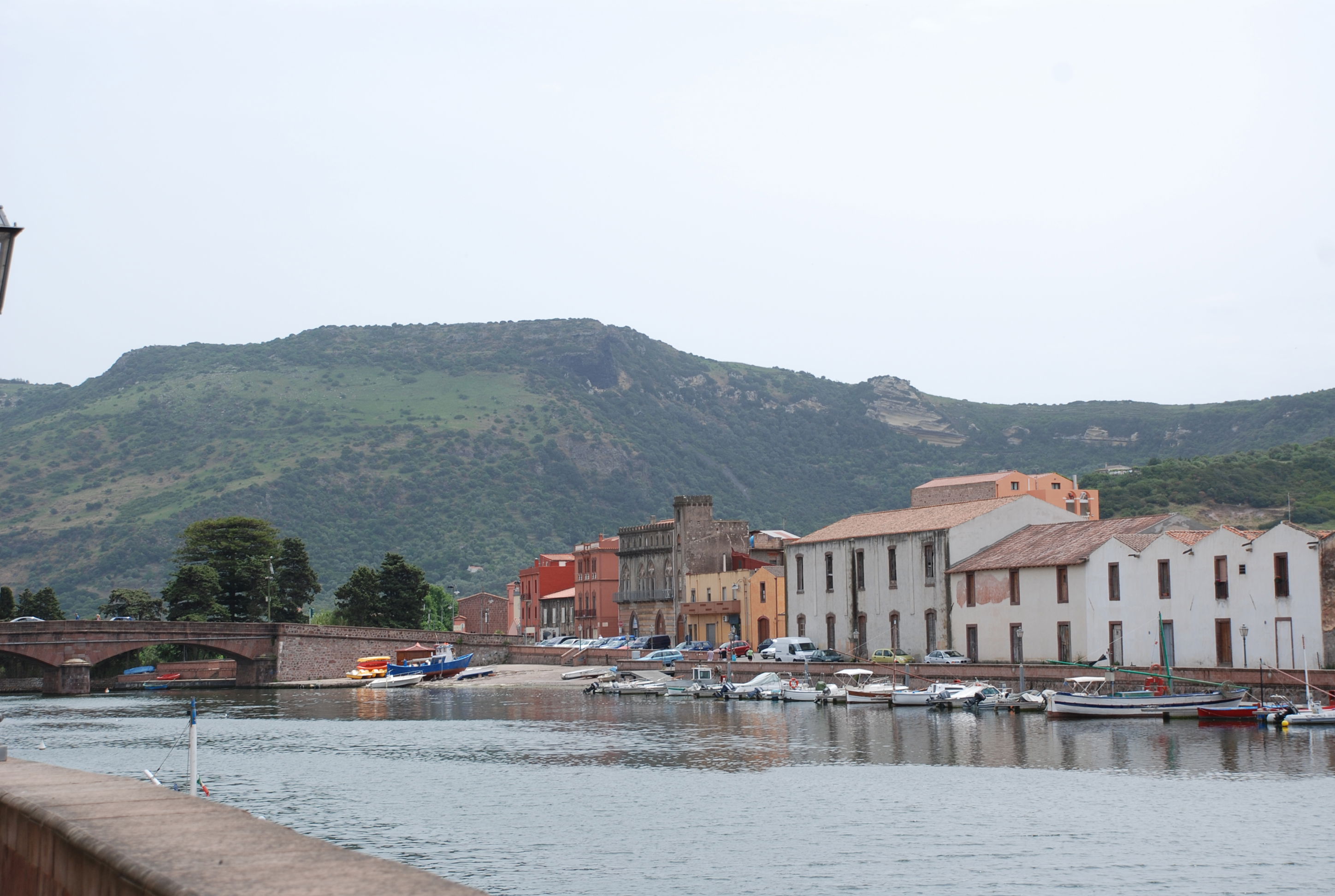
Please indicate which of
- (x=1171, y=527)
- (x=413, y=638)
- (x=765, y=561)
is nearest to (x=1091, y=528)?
(x=1171, y=527)

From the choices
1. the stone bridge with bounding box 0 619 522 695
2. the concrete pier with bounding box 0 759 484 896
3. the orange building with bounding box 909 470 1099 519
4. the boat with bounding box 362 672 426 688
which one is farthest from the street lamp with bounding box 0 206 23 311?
the orange building with bounding box 909 470 1099 519

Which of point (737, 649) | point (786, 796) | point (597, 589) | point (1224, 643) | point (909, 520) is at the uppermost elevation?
point (909, 520)

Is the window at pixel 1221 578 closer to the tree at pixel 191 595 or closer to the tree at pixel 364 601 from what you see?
the tree at pixel 364 601

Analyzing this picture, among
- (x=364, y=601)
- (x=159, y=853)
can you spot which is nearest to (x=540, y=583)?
(x=364, y=601)

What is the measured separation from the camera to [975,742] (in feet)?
156

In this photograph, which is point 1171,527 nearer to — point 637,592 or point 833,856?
point 833,856

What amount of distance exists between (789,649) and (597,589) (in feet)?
127

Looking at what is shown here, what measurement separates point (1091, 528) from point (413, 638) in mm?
56651

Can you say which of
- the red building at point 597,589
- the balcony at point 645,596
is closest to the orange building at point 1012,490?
the balcony at point 645,596

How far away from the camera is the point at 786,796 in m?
35.2

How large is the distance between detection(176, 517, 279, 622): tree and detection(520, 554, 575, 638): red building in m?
28.0

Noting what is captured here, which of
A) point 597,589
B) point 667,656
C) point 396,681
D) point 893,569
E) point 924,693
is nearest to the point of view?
point 924,693

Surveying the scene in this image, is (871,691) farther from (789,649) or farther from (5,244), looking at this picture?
(5,244)

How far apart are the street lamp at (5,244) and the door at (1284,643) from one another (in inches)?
2058
